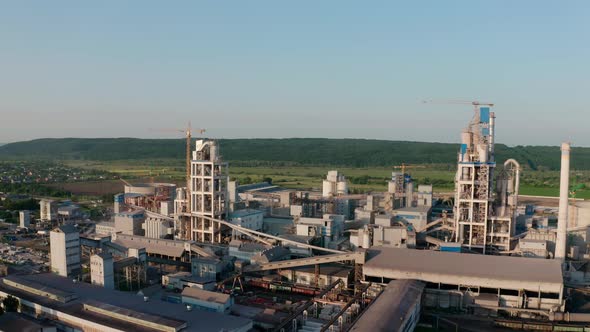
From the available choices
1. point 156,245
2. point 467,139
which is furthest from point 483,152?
point 156,245

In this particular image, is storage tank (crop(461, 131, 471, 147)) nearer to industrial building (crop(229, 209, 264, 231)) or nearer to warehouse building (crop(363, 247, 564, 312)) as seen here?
warehouse building (crop(363, 247, 564, 312))

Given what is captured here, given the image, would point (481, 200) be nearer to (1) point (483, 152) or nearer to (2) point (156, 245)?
(1) point (483, 152)

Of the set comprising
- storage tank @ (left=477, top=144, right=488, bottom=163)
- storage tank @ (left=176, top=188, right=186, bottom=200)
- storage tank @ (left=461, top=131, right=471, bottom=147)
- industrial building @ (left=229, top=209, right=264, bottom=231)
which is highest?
storage tank @ (left=461, top=131, right=471, bottom=147)

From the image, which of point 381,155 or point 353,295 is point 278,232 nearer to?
point 353,295

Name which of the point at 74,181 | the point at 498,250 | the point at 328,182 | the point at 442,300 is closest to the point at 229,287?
the point at 442,300

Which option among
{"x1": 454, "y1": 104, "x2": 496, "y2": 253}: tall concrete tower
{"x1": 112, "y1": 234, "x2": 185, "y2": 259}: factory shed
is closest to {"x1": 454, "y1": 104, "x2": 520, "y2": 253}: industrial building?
{"x1": 454, "y1": 104, "x2": 496, "y2": 253}: tall concrete tower

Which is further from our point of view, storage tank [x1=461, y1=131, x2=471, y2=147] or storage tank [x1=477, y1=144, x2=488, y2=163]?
storage tank [x1=461, y1=131, x2=471, y2=147]
